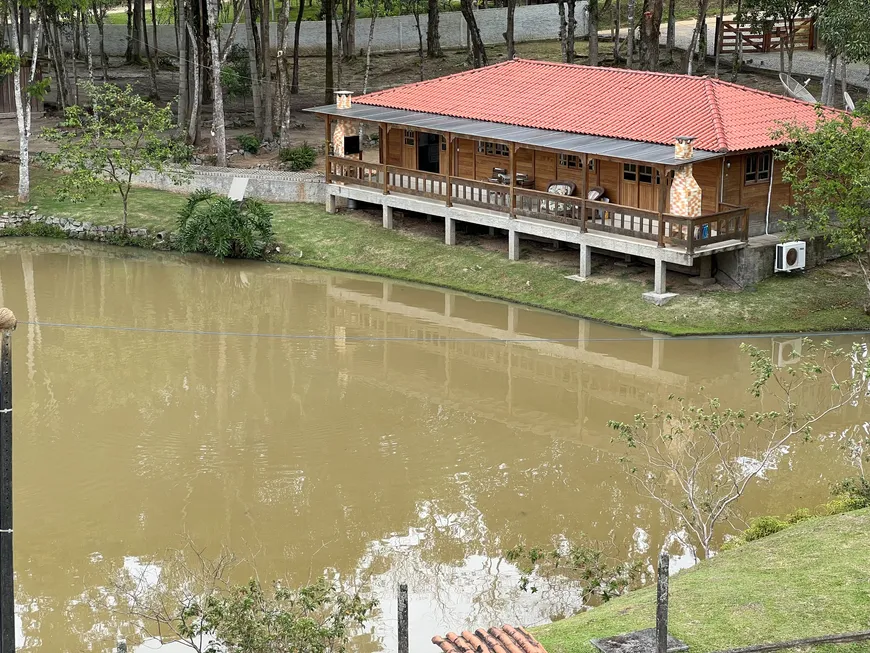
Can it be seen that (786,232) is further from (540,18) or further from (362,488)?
(540,18)

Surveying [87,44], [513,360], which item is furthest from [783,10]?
[87,44]

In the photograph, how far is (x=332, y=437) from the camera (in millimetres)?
21000

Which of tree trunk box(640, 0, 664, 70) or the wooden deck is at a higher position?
tree trunk box(640, 0, 664, 70)

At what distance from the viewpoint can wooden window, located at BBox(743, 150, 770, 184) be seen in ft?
90.8

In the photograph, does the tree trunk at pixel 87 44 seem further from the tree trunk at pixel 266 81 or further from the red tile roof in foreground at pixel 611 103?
the red tile roof in foreground at pixel 611 103

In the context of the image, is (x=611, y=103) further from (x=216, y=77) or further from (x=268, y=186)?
(x=216, y=77)

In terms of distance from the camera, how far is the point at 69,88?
4694cm

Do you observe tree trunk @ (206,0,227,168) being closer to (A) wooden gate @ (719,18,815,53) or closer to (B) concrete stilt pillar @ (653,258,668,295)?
(B) concrete stilt pillar @ (653,258,668,295)

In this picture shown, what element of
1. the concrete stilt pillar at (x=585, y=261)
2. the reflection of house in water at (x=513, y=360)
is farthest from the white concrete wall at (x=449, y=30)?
the reflection of house in water at (x=513, y=360)

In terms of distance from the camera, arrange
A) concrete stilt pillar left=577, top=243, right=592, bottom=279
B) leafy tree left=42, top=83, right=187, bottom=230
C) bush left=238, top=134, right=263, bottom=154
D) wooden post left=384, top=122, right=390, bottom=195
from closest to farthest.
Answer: concrete stilt pillar left=577, top=243, right=592, bottom=279
wooden post left=384, top=122, right=390, bottom=195
leafy tree left=42, top=83, right=187, bottom=230
bush left=238, top=134, right=263, bottom=154

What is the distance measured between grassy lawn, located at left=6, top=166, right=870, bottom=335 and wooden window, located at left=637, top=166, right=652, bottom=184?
6.79 ft

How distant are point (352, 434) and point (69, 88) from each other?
30254 mm

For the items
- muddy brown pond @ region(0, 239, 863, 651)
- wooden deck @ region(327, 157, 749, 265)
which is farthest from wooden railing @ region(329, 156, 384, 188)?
muddy brown pond @ region(0, 239, 863, 651)

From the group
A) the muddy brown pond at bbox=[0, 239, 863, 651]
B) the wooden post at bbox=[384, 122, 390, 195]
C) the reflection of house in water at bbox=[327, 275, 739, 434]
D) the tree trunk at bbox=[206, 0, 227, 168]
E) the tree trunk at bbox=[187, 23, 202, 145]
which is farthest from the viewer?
the tree trunk at bbox=[187, 23, 202, 145]
